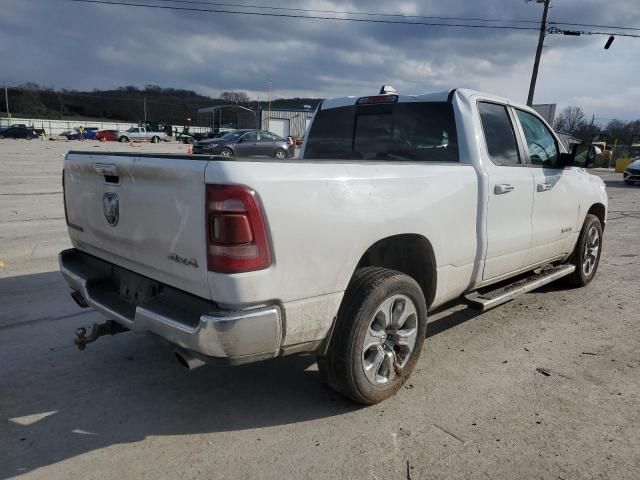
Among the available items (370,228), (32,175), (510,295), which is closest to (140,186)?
(370,228)

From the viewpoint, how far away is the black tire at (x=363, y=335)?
2703 millimetres

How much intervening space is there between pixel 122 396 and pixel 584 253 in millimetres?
4820

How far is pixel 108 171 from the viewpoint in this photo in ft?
9.22

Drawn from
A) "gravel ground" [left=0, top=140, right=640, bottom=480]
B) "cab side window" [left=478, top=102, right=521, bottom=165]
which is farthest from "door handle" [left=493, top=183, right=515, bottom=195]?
"gravel ground" [left=0, top=140, right=640, bottom=480]

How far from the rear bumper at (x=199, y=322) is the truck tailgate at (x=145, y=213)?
8 centimetres

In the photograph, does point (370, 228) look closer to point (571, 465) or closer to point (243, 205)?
point (243, 205)

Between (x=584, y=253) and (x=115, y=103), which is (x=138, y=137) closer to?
(x=584, y=253)

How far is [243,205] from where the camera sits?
219 cm

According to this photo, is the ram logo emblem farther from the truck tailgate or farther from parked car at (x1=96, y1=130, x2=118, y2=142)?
parked car at (x1=96, y1=130, x2=118, y2=142)

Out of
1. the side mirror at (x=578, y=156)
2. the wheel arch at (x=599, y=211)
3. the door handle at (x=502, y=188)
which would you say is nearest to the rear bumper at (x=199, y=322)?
the door handle at (x=502, y=188)

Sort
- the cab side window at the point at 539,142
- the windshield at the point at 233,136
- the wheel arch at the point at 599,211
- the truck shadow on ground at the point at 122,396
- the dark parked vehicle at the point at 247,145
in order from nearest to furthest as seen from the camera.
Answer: the truck shadow on ground at the point at 122,396 < the cab side window at the point at 539,142 < the wheel arch at the point at 599,211 < the dark parked vehicle at the point at 247,145 < the windshield at the point at 233,136

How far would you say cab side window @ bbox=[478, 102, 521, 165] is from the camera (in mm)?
3865

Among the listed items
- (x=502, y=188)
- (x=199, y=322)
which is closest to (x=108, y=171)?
(x=199, y=322)

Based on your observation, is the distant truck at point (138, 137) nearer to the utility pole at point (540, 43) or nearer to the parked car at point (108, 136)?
the parked car at point (108, 136)
